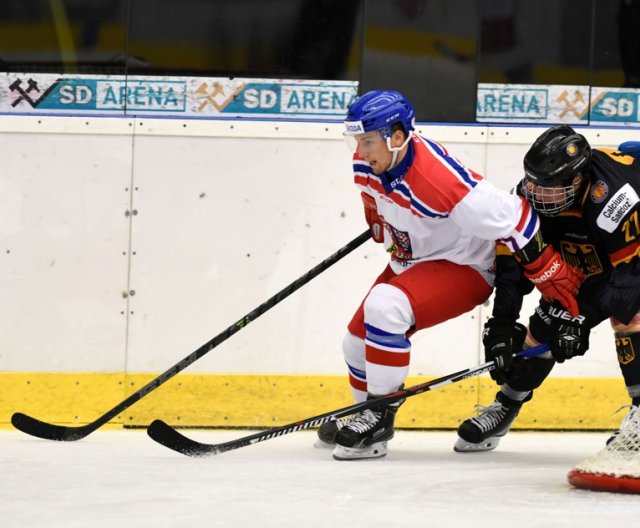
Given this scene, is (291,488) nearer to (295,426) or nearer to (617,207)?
(295,426)

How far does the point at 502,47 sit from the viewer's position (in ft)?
15.3

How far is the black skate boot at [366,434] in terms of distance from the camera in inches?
141

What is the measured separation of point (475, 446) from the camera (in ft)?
12.7

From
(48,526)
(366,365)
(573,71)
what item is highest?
(573,71)

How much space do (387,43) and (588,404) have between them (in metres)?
1.52

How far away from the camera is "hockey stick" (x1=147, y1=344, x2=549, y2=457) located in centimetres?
357

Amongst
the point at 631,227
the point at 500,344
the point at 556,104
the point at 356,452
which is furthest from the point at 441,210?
the point at 556,104

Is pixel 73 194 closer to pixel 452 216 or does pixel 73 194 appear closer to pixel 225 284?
pixel 225 284

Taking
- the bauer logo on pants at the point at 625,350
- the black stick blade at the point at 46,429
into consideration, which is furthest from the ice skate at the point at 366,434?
the black stick blade at the point at 46,429

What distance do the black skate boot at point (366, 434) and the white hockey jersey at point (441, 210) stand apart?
451 mm

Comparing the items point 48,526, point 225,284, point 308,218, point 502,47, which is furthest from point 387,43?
point 48,526

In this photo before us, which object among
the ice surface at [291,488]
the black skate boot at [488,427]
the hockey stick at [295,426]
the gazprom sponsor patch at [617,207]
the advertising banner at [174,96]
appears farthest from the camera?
the advertising banner at [174,96]

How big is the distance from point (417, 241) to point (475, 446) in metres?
0.69

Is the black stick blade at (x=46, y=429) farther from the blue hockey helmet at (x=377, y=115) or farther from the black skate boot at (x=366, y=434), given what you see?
the blue hockey helmet at (x=377, y=115)
